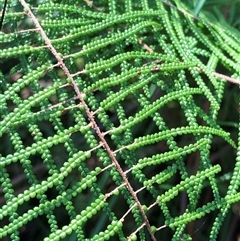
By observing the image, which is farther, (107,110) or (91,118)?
(107,110)

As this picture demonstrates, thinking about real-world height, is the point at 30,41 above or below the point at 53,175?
above

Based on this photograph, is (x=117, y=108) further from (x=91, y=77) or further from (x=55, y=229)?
(x=55, y=229)

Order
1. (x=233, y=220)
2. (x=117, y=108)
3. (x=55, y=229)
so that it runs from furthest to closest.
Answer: (x=233, y=220), (x=117, y=108), (x=55, y=229)

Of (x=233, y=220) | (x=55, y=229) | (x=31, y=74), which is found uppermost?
(x=31, y=74)

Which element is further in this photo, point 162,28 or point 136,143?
point 162,28

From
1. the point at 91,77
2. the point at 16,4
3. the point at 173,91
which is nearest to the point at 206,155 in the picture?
the point at 173,91

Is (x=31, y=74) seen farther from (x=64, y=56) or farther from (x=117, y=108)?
(x=117, y=108)

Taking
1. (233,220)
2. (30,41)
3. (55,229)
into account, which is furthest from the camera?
(233,220)
